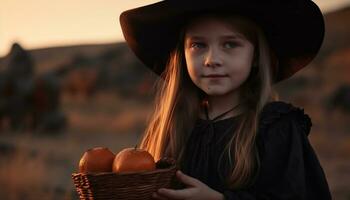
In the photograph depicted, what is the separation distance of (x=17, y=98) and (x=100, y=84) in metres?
16.8

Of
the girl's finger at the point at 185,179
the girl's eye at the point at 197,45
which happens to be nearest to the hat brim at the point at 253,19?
the girl's eye at the point at 197,45

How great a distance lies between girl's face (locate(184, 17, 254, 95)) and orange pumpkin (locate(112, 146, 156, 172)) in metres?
0.57

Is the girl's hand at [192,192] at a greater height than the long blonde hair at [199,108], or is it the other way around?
the long blonde hair at [199,108]

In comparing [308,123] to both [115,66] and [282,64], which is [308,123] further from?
[115,66]

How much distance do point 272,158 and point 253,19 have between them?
2.19 feet

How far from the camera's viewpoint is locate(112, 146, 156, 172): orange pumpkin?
2.50 metres

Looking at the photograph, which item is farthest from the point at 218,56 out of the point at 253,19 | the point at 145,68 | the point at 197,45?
the point at 145,68

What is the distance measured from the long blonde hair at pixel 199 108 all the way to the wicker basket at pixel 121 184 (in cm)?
47

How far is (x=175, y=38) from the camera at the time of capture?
10.8 ft

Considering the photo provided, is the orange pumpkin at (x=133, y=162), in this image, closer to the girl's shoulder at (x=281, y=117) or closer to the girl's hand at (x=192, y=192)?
the girl's hand at (x=192, y=192)

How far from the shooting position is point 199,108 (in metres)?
3.27

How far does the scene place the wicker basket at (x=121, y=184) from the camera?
243 cm

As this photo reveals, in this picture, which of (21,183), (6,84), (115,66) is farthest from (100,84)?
(21,183)

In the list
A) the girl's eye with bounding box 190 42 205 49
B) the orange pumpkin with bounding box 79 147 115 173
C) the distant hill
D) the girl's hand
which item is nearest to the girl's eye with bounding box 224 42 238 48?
the girl's eye with bounding box 190 42 205 49
